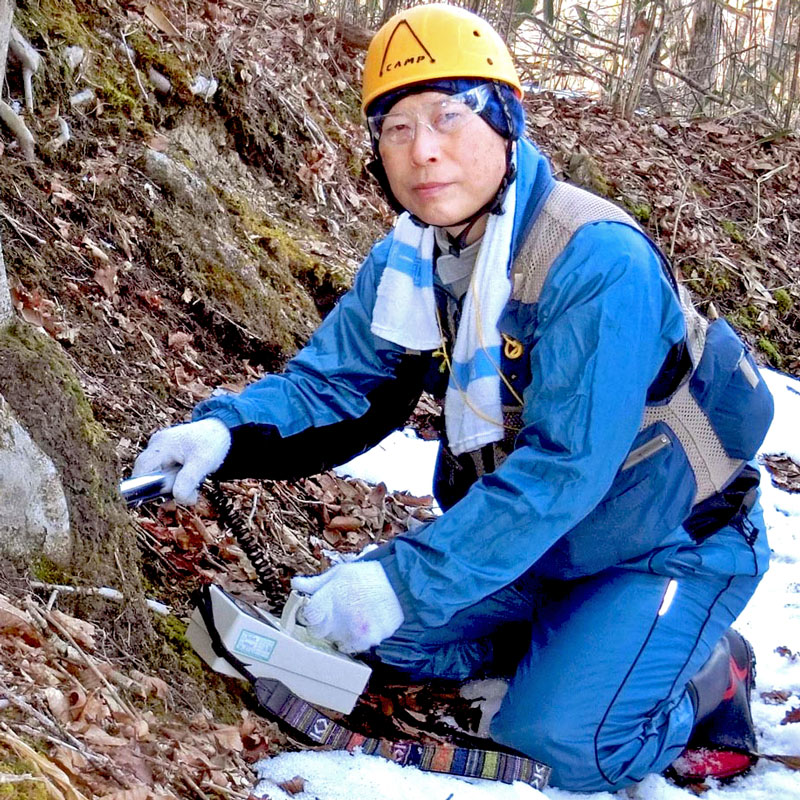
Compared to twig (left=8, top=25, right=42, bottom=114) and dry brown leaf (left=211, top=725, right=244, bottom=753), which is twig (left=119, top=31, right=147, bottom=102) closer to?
twig (left=8, top=25, right=42, bottom=114)

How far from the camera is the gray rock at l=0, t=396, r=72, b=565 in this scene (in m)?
2.30

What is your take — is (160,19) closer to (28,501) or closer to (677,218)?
(28,501)

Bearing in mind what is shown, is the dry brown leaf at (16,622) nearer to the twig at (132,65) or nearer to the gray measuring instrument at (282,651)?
the gray measuring instrument at (282,651)

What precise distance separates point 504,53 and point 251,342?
7.22 feet

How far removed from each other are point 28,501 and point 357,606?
92 cm

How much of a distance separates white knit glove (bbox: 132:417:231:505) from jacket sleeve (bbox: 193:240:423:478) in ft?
0.36

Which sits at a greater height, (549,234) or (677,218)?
(549,234)

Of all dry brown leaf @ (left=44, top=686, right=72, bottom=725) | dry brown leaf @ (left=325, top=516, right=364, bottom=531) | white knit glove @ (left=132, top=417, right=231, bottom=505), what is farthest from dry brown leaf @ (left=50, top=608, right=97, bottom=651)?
dry brown leaf @ (left=325, top=516, right=364, bottom=531)

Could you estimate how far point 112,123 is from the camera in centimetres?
486

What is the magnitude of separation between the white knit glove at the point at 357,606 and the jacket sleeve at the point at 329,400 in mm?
709

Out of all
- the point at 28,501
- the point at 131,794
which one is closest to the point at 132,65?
the point at 28,501

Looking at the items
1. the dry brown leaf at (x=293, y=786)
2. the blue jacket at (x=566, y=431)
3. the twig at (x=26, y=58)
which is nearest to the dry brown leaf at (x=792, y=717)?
the blue jacket at (x=566, y=431)

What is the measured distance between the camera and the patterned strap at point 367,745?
8.97 feet

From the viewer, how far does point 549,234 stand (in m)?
2.95
